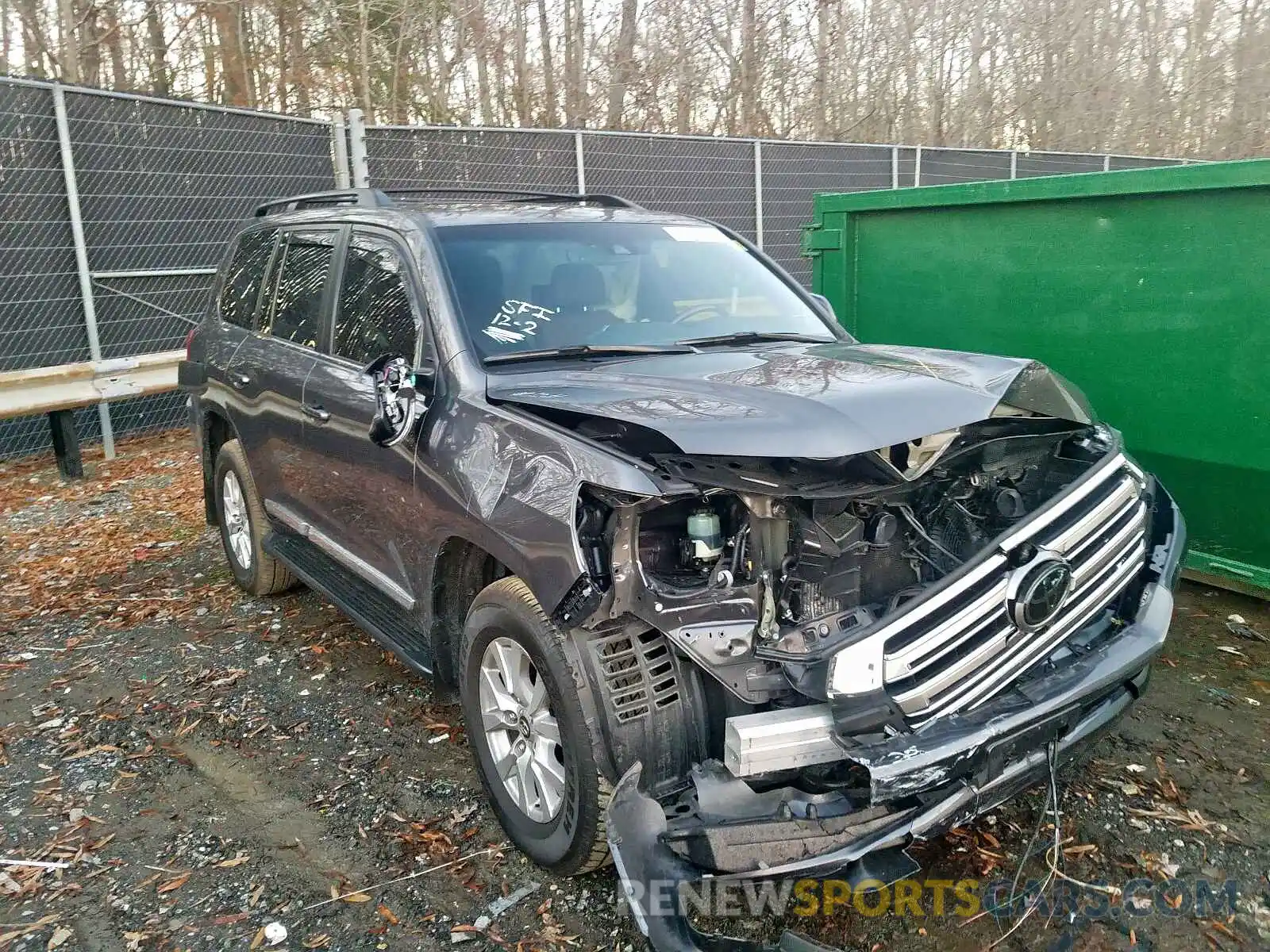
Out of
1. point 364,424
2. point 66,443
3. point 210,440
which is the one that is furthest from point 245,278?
point 66,443

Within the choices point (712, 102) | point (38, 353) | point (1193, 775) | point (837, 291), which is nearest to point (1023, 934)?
point (1193, 775)

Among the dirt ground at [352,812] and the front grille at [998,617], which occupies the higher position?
the front grille at [998,617]

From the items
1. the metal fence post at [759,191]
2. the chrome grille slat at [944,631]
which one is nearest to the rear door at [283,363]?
the chrome grille slat at [944,631]

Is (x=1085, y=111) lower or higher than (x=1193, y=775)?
higher

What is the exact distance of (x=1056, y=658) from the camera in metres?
2.85

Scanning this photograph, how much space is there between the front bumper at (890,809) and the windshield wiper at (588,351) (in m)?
1.53

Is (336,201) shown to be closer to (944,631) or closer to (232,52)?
(944,631)

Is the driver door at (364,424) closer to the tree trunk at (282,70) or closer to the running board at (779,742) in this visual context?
the running board at (779,742)

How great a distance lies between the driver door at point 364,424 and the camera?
11.7ft

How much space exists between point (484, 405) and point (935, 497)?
1423 millimetres

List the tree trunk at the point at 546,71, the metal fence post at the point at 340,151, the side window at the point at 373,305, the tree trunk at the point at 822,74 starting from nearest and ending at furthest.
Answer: the side window at the point at 373,305 → the metal fence post at the point at 340,151 → the tree trunk at the point at 546,71 → the tree trunk at the point at 822,74

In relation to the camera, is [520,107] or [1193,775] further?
[520,107]

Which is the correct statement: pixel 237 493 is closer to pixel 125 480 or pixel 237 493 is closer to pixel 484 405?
pixel 484 405

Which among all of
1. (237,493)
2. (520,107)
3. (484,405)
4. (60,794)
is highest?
(520,107)
